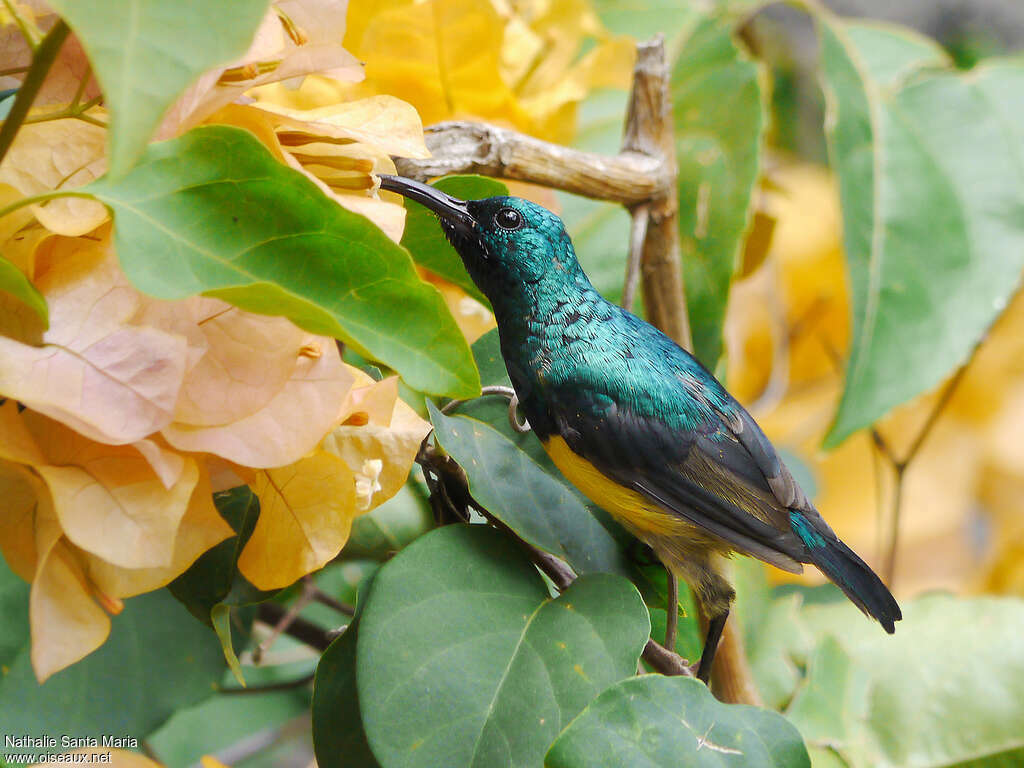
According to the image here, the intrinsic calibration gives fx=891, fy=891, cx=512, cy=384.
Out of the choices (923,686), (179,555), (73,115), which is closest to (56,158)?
(73,115)

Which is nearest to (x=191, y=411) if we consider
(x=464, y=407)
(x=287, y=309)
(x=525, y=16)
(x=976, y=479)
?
(x=287, y=309)

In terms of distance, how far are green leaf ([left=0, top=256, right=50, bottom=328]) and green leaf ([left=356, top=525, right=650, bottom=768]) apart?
151 millimetres

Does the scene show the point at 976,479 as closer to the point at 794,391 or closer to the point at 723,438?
the point at 794,391

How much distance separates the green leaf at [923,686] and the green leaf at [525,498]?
0.68ft

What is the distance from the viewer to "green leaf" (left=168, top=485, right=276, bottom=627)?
1.14ft

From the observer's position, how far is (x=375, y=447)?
1.05 feet

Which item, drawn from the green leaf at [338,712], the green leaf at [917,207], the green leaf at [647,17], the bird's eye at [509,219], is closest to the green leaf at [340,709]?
the green leaf at [338,712]

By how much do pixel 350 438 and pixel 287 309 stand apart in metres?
0.09

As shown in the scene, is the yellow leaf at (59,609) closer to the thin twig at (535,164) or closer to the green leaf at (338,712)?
the green leaf at (338,712)

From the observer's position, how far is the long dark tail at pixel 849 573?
48cm

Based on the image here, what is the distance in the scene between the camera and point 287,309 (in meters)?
0.24

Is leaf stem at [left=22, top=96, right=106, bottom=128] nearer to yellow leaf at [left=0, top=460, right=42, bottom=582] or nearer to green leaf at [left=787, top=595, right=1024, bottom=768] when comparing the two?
yellow leaf at [left=0, top=460, right=42, bottom=582]

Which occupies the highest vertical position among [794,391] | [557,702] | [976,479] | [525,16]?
[525,16]

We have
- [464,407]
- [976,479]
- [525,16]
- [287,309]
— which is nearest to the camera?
[287,309]
